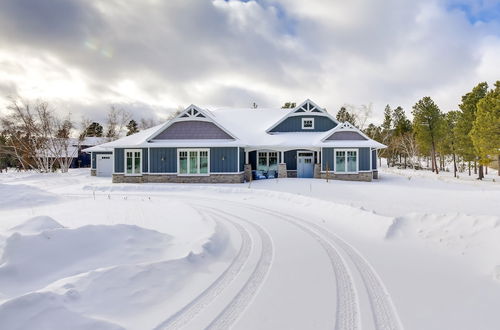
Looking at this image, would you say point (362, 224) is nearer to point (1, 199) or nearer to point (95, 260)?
point (95, 260)

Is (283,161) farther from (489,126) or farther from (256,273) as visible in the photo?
(256,273)

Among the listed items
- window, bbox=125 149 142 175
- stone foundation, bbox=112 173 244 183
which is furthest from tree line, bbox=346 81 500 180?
window, bbox=125 149 142 175

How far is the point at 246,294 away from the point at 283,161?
813 inches

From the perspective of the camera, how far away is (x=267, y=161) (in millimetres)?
25594

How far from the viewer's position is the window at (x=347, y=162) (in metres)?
23.3

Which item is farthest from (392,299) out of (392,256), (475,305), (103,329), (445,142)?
(445,142)

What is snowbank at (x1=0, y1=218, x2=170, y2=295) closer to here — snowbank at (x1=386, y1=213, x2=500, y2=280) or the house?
snowbank at (x1=386, y1=213, x2=500, y2=280)

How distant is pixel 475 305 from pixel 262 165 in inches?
853

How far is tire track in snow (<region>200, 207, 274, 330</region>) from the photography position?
3.67 metres

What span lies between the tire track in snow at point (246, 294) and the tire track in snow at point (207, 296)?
34cm

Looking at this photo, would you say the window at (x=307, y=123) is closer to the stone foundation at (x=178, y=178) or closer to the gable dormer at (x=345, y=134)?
the gable dormer at (x=345, y=134)

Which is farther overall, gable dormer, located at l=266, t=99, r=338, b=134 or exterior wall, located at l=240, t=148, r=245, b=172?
gable dormer, located at l=266, t=99, r=338, b=134

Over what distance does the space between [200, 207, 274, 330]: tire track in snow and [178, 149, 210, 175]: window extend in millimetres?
16316

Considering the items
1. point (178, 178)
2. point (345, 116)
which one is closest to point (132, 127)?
point (345, 116)
